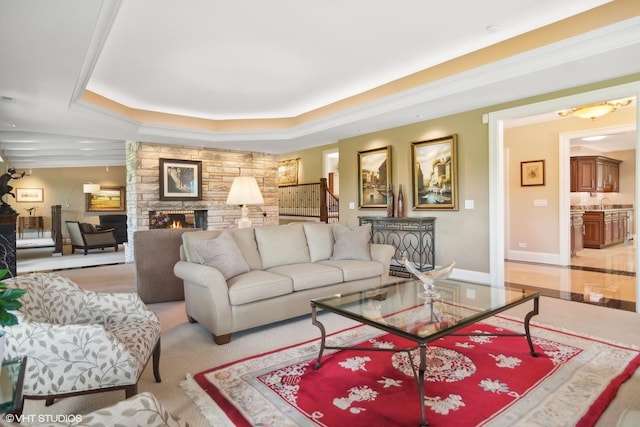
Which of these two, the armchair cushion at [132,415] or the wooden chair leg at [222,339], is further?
the wooden chair leg at [222,339]

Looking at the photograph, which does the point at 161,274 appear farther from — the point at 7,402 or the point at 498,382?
the point at 498,382

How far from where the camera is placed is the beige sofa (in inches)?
116

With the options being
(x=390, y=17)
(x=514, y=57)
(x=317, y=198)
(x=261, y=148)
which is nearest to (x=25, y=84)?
(x=390, y=17)

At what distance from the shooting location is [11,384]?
4.04 feet

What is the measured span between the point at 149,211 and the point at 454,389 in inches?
253

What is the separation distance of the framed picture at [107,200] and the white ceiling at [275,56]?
783 centimetres

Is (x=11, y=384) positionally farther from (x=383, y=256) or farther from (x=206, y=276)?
(x=383, y=256)

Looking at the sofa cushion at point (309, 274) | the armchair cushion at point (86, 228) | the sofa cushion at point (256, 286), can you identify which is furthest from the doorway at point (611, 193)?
the armchair cushion at point (86, 228)

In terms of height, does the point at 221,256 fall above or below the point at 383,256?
above

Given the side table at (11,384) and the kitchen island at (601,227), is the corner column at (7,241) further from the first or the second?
the kitchen island at (601,227)

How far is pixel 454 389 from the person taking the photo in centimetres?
210

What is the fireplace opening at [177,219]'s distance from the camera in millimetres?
7060

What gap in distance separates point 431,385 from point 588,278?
4406mm

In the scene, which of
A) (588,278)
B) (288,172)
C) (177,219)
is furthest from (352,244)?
(288,172)
